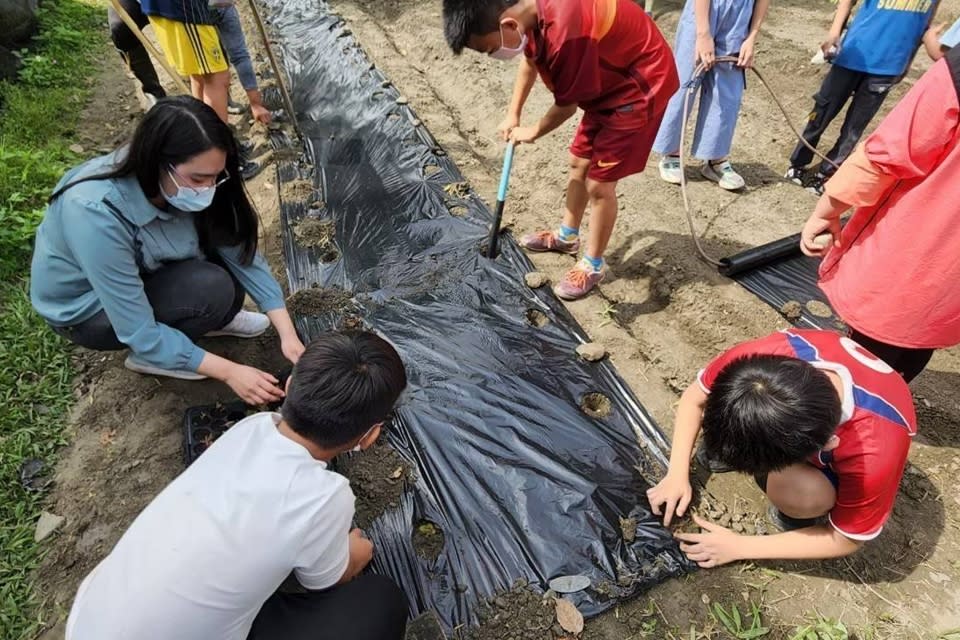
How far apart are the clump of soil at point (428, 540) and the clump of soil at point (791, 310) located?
2.10 m

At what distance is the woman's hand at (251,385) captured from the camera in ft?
6.35

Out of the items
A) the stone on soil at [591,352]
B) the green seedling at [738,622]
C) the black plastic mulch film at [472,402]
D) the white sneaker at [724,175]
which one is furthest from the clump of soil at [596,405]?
the white sneaker at [724,175]

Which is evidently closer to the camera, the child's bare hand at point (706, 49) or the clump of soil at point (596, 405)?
the clump of soil at point (596, 405)

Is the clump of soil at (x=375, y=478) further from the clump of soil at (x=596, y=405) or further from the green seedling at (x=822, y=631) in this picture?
the green seedling at (x=822, y=631)

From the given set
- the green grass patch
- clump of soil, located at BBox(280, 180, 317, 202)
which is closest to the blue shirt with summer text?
clump of soil, located at BBox(280, 180, 317, 202)

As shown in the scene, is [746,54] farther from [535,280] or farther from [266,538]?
[266,538]

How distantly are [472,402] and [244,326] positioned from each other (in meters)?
1.14

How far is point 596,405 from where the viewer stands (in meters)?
2.35

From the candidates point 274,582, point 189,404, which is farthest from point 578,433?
point 189,404

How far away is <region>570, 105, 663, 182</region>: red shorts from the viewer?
2.33m

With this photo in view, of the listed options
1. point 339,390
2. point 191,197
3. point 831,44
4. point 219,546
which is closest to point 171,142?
point 191,197

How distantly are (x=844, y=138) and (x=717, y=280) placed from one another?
1.56 metres

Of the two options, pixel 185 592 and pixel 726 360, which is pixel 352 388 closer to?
pixel 185 592

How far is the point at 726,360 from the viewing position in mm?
1757
